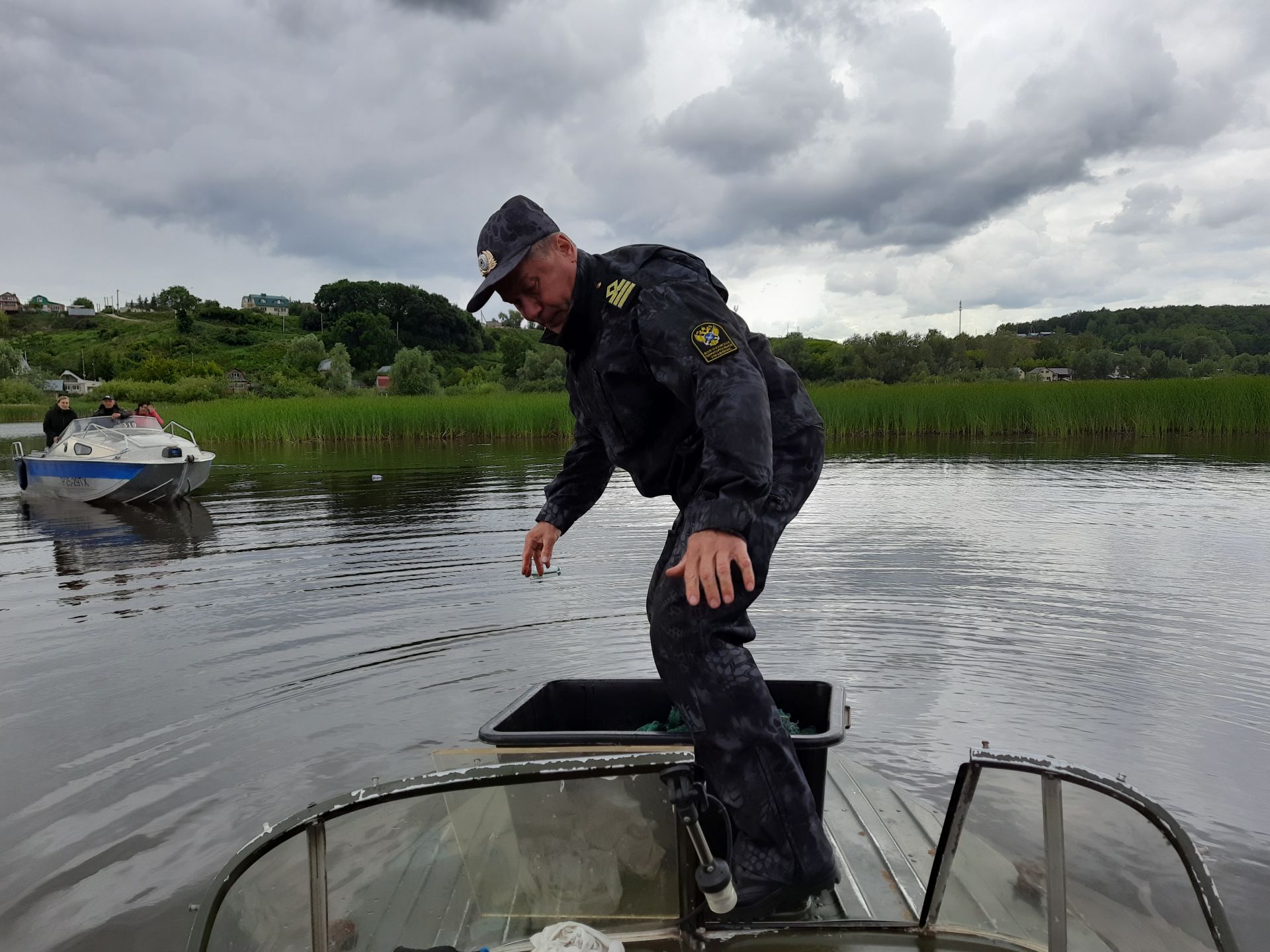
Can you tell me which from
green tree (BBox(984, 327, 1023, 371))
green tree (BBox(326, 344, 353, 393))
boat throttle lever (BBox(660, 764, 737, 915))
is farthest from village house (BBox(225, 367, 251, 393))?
boat throttle lever (BBox(660, 764, 737, 915))

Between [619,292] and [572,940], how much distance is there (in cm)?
159

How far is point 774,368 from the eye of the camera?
8.54 ft

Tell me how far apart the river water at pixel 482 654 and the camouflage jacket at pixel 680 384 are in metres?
1.82

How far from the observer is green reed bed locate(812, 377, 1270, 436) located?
2377 centimetres

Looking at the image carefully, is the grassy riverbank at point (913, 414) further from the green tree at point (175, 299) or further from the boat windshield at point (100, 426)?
the green tree at point (175, 299)

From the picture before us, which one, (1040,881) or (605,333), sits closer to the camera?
(1040,881)

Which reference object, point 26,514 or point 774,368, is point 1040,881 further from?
point 26,514

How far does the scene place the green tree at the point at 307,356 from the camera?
98.1m

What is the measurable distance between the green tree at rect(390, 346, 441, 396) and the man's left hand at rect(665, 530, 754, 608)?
214 ft

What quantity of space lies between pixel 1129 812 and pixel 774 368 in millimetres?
→ 1428

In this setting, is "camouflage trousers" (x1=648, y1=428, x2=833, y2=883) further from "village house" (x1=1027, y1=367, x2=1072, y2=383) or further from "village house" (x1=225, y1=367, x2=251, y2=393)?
"village house" (x1=225, y1=367, x2=251, y2=393)

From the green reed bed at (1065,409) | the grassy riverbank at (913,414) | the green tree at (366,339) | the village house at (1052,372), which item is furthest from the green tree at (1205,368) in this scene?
the green tree at (366,339)

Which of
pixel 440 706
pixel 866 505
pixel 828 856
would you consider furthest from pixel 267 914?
pixel 866 505

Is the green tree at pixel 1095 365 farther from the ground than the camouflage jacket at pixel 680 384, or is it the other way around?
the green tree at pixel 1095 365
